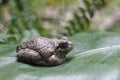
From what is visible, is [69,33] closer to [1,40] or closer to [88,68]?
[1,40]

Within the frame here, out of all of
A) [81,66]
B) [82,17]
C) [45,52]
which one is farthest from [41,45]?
[82,17]

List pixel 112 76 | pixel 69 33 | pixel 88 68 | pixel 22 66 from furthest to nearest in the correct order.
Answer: pixel 69 33 → pixel 22 66 → pixel 88 68 → pixel 112 76

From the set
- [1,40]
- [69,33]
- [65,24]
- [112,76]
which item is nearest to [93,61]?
[112,76]

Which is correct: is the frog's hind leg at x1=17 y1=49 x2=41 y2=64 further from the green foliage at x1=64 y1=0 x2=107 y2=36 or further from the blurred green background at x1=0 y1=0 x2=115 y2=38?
the green foliage at x1=64 y1=0 x2=107 y2=36

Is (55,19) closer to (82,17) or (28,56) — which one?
(82,17)

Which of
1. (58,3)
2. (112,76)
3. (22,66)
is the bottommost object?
(112,76)

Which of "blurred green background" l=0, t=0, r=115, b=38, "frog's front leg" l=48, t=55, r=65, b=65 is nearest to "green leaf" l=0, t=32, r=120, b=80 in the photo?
"frog's front leg" l=48, t=55, r=65, b=65
